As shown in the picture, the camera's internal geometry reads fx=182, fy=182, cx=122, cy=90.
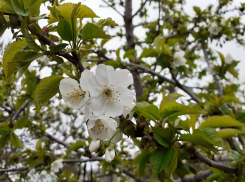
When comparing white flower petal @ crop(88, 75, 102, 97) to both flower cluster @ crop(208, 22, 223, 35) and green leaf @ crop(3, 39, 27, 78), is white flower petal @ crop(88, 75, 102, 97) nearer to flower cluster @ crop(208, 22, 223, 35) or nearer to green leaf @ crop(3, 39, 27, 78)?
green leaf @ crop(3, 39, 27, 78)

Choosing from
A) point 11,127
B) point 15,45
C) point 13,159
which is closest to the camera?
point 15,45

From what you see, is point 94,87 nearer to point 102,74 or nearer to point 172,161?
point 102,74

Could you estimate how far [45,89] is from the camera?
23.5 inches

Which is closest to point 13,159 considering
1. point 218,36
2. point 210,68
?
point 210,68

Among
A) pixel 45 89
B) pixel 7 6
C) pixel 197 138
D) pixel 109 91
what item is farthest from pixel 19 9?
pixel 197 138

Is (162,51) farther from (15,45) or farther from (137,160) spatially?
(15,45)

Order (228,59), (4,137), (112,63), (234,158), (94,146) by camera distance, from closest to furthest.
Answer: (94,146), (234,158), (4,137), (112,63), (228,59)

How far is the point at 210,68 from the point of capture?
191 cm

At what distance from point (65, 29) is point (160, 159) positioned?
1.75ft

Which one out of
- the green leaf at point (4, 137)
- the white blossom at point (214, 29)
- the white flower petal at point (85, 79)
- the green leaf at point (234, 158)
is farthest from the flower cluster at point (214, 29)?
the green leaf at point (4, 137)

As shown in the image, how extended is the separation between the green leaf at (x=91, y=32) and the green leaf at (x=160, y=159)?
0.46m

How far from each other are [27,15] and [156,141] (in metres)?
0.59

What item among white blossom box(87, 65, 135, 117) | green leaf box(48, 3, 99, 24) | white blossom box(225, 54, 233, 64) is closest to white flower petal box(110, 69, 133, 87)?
white blossom box(87, 65, 135, 117)

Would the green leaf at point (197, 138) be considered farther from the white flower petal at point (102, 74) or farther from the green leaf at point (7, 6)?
the green leaf at point (7, 6)
